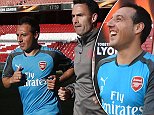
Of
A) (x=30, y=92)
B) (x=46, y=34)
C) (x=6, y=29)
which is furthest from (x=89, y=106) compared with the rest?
(x=6, y=29)

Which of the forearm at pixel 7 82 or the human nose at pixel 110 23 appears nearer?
the human nose at pixel 110 23

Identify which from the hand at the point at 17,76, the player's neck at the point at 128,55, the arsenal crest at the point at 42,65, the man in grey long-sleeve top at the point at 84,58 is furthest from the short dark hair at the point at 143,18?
the arsenal crest at the point at 42,65

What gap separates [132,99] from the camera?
1.46 m

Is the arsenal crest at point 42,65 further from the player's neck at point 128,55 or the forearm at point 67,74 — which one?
the player's neck at point 128,55

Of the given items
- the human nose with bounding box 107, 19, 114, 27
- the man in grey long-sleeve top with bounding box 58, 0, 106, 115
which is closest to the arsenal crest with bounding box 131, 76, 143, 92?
the human nose with bounding box 107, 19, 114, 27

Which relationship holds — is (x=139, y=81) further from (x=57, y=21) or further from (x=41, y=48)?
(x=57, y=21)

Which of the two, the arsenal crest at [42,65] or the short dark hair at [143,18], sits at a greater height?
the short dark hair at [143,18]

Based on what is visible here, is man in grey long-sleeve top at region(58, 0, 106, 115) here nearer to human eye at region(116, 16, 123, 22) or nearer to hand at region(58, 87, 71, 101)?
hand at region(58, 87, 71, 101)

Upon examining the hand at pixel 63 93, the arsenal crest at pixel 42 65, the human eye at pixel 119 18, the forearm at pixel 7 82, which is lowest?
the forearm at pixel 7 82

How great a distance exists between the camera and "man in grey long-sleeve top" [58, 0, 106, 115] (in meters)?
2.23

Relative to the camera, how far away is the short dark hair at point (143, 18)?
145 centimetres

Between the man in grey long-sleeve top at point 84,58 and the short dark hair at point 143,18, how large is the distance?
0.75 metres

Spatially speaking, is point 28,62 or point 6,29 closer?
point 28,62

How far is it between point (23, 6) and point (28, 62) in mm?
14908
